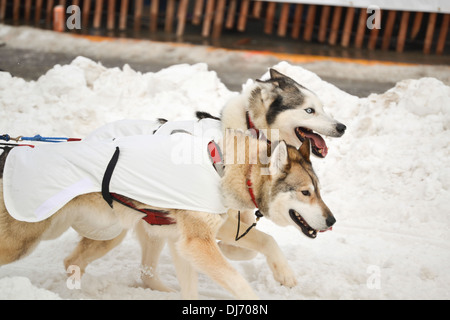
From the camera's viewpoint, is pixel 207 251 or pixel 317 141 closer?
pixel 207 251

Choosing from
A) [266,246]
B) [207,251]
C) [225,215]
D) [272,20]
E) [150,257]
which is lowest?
[150,257]

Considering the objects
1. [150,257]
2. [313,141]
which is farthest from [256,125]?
[150,257]

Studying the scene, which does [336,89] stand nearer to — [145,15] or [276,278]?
[276,278]

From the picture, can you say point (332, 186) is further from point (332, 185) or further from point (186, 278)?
point (186, 278)

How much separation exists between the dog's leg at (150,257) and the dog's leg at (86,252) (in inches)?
7.4

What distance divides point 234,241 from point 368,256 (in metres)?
1.20

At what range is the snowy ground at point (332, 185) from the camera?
416cm

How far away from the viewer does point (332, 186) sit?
570cm

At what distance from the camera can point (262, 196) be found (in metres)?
3.58

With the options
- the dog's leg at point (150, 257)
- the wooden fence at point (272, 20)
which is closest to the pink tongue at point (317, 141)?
the dog's leg at point (150, 257)

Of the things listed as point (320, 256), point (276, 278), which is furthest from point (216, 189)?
point (320, 256)

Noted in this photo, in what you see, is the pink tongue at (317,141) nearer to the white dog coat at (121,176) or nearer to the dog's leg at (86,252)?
the white dog coat at (121,176)

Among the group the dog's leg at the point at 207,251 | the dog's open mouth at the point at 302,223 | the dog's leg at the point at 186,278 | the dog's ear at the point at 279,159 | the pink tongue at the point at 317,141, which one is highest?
the dog's ear at the point at 279,159

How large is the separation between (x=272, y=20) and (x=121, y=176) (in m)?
6.13
